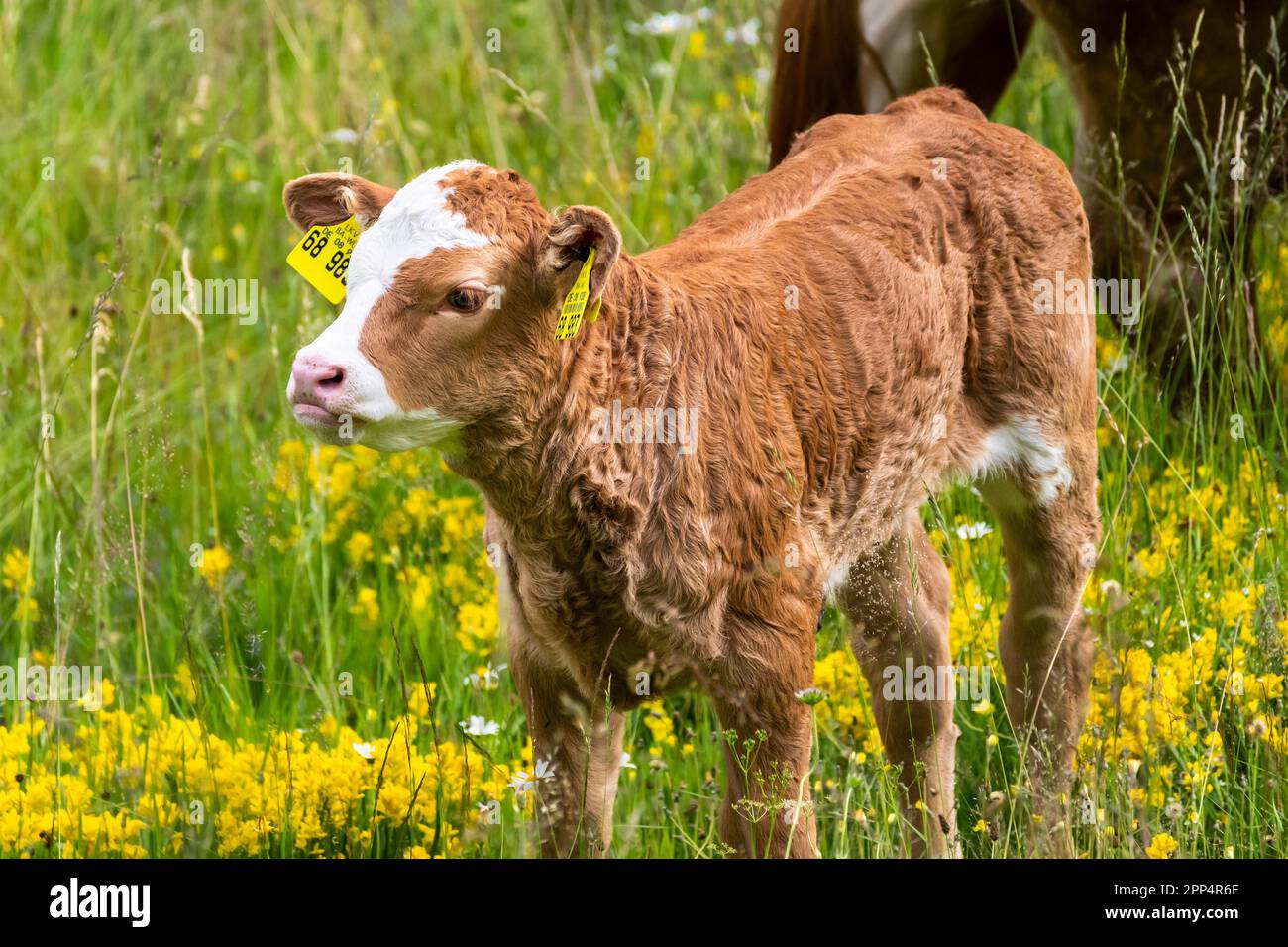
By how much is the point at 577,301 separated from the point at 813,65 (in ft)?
7.37

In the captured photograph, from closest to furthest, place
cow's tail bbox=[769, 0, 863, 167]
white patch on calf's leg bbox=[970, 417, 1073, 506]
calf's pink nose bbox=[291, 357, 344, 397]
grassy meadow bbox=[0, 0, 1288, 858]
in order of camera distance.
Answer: calf's pink nose bbox=[291, 357, 344, 397], grassy meadow bbox=[0, 0, 1288, 858], white patch on calf's leg bbox=[970, 417, 1073, 506], cow's tail bbox=[769, 0, 863, 167]

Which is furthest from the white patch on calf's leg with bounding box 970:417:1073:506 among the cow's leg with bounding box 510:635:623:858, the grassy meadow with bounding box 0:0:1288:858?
the cow's leg with bounding box 510:635:623:858

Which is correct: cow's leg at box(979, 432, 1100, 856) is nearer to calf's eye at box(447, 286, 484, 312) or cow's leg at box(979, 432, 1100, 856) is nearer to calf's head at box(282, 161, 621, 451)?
calf's head at box(282, 161, 621, 451)

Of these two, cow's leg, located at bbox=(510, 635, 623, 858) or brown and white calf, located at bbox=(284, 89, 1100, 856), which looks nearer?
brown and white calf, located at bbox=(284, 89, 1100, 856)

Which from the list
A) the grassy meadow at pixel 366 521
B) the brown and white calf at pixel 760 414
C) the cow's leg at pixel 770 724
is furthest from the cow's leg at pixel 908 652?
the cow's leg at pixel 770 724

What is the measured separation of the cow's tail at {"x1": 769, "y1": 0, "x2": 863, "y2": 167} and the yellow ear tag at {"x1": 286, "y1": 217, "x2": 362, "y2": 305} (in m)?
2.03

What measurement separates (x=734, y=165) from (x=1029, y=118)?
1048mm

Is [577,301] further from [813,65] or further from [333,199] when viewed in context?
[813,65]

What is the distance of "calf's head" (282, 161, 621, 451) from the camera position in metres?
2.64

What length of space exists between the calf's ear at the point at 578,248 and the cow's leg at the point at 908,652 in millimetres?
1289

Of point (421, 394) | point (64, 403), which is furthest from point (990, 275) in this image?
point (64, 403)

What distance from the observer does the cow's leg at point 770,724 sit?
3029 millimetres

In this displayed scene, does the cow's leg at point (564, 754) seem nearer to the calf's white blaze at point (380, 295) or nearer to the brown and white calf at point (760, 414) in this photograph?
the brown and white calf at point (760, 414)

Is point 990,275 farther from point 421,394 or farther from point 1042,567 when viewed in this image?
point 421,394
